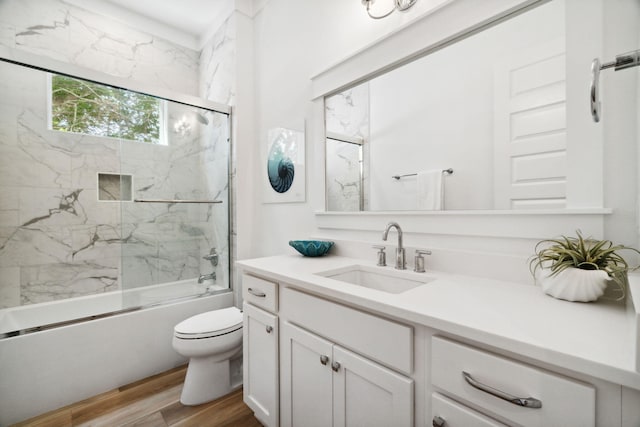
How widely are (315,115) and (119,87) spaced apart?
145 centimetres

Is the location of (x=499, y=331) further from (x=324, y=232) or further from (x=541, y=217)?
(x=324, y=232)

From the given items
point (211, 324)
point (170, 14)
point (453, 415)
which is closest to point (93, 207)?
point (211, 324)

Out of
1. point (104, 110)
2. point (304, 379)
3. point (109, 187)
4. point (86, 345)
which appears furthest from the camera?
point (109, 187)

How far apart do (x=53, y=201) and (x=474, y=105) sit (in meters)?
3.12

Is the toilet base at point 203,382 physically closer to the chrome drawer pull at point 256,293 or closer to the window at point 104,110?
the chrome drawer pull at point 256,293

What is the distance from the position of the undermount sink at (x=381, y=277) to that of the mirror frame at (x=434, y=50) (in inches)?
8.9

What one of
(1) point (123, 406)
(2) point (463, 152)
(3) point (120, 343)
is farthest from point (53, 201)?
(2) point (463, 152)

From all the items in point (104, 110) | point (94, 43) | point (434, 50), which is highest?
point (94, 43)

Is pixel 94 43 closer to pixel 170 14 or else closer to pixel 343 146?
pixel 170 14

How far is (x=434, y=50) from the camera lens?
129cm

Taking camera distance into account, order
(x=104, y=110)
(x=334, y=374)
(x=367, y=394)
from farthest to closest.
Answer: (x=104, y=110)
(x=334, y=374)
(x=367, y=394)

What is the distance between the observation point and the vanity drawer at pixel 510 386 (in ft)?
1.79

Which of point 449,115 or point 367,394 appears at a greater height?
point 449,115

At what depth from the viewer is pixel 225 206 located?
249 centimetres
